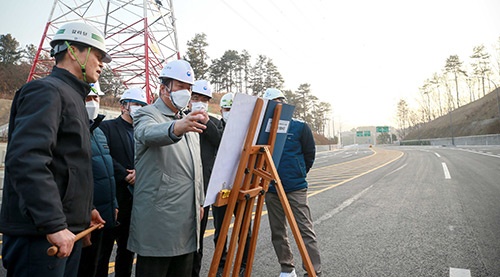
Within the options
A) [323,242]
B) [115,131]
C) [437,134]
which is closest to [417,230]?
[323,242]

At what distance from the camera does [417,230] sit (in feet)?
15.3

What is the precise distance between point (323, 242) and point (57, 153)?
3903mm

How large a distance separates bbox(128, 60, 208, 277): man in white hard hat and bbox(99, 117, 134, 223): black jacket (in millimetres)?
1110

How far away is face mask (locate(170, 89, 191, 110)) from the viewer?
81.4 inches

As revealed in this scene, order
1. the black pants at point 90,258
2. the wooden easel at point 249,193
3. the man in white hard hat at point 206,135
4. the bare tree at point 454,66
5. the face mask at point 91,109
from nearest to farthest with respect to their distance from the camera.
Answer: the wooden easel at point 249,193 < the black pants at point 90,258 < the face mask at point 91,109 < the man in white hard hat at point 206,135 < the bare tree at point 454,66

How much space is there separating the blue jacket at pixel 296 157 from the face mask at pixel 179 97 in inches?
66.1

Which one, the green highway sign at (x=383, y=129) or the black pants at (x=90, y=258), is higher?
the green highway sign at (x=383, y=129)

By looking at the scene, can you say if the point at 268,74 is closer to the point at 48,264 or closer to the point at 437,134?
the point at 437,134

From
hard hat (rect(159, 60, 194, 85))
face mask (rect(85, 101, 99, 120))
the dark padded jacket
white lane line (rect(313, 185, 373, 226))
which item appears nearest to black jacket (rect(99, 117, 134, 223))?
face mask (rect(85, 101, 99, 120))

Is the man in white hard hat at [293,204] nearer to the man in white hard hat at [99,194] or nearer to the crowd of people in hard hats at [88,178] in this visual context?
the crowd of people in hard hats at [88,178]

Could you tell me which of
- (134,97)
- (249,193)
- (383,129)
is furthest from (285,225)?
(383,129)

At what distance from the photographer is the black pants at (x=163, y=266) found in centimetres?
188

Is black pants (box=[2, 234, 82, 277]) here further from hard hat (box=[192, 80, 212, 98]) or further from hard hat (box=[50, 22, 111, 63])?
hard hat (box=[192, 80, 212, 98])

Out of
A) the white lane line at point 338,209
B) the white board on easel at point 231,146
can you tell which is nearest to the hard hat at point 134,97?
the white board on easel at point 231,146
